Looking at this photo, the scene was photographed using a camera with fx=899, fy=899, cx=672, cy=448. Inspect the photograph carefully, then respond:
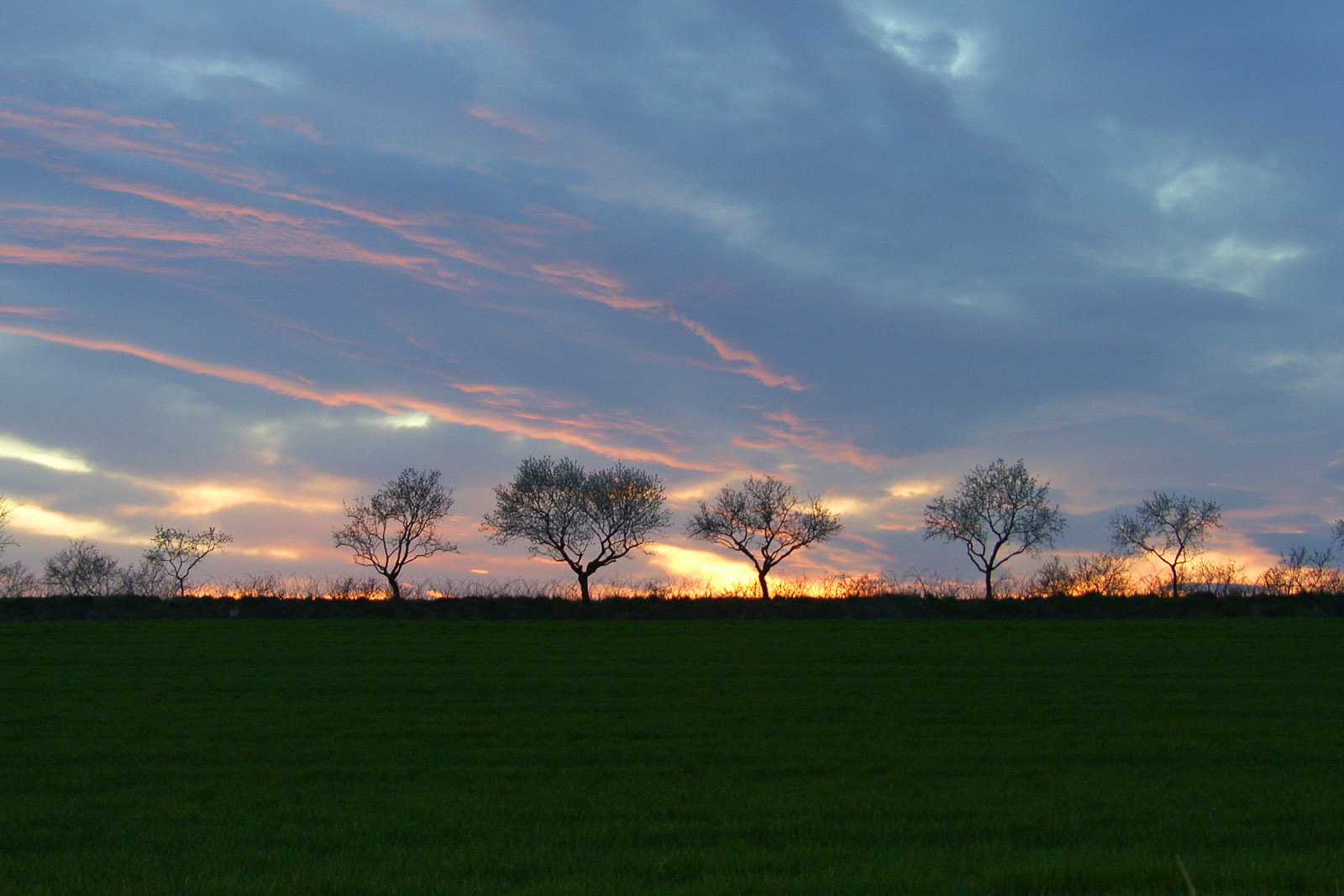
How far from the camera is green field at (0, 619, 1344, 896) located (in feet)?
26.4

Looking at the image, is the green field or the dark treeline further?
the dark treeline

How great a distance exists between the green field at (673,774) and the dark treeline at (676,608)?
20300 mm

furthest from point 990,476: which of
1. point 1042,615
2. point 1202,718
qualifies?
point 1202,718

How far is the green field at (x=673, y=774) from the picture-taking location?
8039 millimetres

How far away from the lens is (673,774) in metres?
13.5

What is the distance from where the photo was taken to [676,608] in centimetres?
5294

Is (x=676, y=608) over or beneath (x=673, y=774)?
over

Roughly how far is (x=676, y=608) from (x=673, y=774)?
39.7 m

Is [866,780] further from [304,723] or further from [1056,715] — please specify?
[304,723]

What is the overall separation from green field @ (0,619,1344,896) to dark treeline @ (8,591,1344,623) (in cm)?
2030

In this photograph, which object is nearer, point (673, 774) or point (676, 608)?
point (673, 774)

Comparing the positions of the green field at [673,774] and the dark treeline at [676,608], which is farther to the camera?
the dark treeline at [676,608]

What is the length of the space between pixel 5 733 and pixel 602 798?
12.9 m

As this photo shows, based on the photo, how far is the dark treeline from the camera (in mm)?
48938
